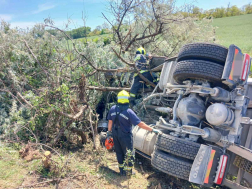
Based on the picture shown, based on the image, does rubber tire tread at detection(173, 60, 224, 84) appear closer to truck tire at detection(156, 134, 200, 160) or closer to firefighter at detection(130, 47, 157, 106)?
truck tire at detection(156, 134, 200, 160)

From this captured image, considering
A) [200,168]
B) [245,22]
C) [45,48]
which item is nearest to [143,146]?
[200,168]

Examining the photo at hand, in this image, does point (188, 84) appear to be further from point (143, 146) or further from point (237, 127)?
point (143, 146)

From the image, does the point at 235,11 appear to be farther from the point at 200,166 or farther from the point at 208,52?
the point at 200,166

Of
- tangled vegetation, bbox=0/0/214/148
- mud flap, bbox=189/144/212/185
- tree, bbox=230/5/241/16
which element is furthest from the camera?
tree, bbox=230/5/241/16

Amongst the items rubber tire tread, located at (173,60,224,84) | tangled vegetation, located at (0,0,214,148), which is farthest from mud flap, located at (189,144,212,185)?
tangled vegetation, located at (0,0,214,148)

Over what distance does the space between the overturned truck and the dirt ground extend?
2.64 ft

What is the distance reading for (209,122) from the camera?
2924mm

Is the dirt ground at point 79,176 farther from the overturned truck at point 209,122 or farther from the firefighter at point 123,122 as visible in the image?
the overturned truck at point 209,122

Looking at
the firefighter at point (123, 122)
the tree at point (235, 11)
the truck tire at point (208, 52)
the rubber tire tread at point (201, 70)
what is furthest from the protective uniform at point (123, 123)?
the tree at point (235, 11)

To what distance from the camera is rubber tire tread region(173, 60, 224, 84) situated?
9.48ft

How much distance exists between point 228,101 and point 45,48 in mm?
5083

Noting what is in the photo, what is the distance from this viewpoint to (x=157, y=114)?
4.80 meters

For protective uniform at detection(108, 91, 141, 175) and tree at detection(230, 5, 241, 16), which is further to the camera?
tree at detection(230, 5, 241, 16)

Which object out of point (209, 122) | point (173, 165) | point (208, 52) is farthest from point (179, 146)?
point (208, 52)
